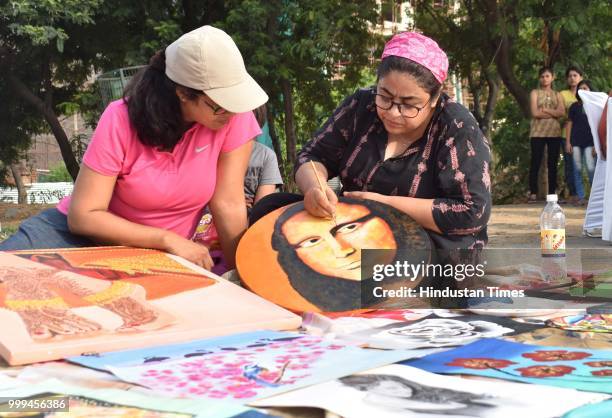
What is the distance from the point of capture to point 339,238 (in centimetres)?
288

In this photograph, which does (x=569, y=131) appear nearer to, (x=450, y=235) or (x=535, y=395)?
(x=450, y=235)

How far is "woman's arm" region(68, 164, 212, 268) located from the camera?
9.47ft

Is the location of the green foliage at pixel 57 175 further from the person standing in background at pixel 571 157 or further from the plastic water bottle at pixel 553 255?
the plastic water bottle at pixel 553 255

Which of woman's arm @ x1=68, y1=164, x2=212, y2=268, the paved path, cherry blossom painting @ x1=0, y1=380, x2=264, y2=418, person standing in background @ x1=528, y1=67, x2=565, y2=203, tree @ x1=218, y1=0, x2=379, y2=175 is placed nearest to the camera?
cherry blossom painting @ x1=0, y1=380, x2=264, y2=418

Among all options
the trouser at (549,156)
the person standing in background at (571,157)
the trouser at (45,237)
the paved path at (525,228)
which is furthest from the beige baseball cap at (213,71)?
the trouser at (549,156)

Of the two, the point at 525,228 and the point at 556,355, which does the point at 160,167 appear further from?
the point at 525,228

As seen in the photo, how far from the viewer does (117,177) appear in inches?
116

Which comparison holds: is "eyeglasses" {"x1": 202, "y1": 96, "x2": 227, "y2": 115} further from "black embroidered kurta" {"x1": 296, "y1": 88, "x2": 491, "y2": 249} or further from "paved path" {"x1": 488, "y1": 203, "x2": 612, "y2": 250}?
"paved path" {"x1": 488, "y1": 203, "x2": 612, "y2": 250}

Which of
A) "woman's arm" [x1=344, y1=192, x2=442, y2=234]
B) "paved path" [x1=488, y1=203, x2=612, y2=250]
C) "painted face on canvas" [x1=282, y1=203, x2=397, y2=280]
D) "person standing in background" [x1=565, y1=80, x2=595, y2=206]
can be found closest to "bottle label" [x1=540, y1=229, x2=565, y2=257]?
"woman's arm" [x1=344, y1=192, x2=442, y2=234]

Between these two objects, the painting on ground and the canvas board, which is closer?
the canvas board

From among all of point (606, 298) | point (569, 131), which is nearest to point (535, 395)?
point (606, 298)

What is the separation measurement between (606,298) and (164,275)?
1.27 meters

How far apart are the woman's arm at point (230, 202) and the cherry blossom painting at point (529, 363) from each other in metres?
1.22

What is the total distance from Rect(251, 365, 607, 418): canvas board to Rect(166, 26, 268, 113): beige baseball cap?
4.04 ft
